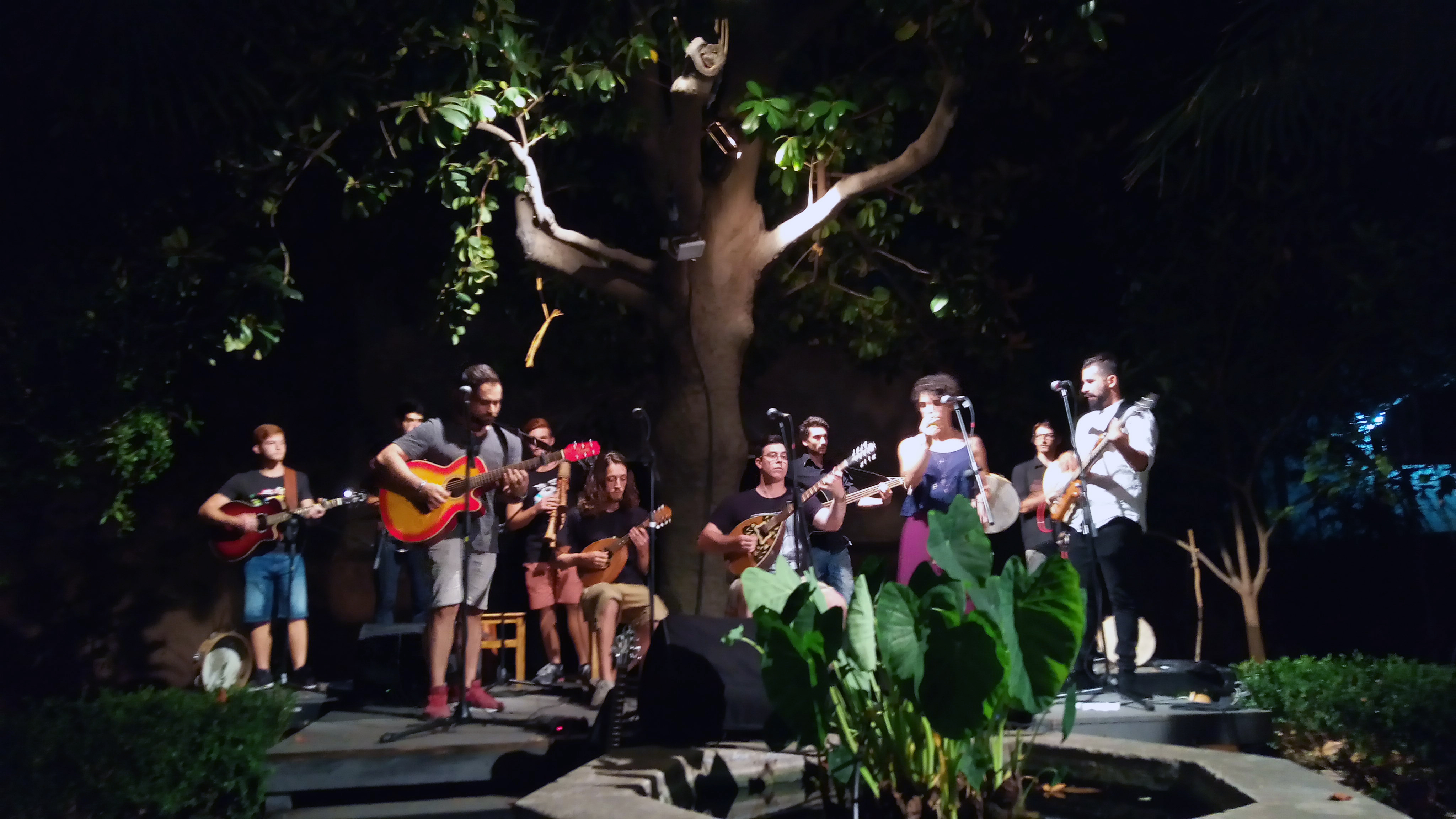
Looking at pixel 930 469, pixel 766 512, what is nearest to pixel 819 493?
pixel 766 512

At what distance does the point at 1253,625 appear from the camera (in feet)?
25.2

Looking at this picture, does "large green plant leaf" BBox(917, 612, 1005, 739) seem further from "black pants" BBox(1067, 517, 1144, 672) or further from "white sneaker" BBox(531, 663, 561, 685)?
"white sneaker" BBox(531, 663, 561, 685)

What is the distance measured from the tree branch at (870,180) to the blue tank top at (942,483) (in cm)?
143

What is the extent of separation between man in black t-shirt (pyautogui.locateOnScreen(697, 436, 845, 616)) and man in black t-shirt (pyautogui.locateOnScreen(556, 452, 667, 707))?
595mm

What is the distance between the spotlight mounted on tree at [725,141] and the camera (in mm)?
6488

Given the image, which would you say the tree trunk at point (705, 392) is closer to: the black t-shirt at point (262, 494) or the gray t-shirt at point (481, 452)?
the gray t-shirt at point (481, 452)

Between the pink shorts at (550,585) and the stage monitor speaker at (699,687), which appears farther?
the pink shorts at (550,585)

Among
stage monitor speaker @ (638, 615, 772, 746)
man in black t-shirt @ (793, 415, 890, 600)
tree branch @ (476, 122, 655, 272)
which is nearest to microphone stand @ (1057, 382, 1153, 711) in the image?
man in black t-shirt @ (793, 415, 890, 600)

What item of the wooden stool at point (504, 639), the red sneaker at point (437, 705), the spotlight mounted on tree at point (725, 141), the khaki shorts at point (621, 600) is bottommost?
the red sneaker at point (437, 705)

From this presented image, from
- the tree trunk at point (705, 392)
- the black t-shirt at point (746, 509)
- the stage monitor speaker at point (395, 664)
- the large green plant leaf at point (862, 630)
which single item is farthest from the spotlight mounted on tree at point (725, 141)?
the large green plant leaf at point (862, 630)

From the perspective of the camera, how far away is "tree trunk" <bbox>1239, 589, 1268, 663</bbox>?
7.61 metres

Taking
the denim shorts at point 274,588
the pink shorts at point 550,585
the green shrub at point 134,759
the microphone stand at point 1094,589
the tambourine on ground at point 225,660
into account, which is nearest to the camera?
the green shrub at point 134,759

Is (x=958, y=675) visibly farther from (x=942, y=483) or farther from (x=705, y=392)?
(x=705, y=392)

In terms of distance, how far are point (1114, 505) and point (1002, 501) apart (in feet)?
2.16
